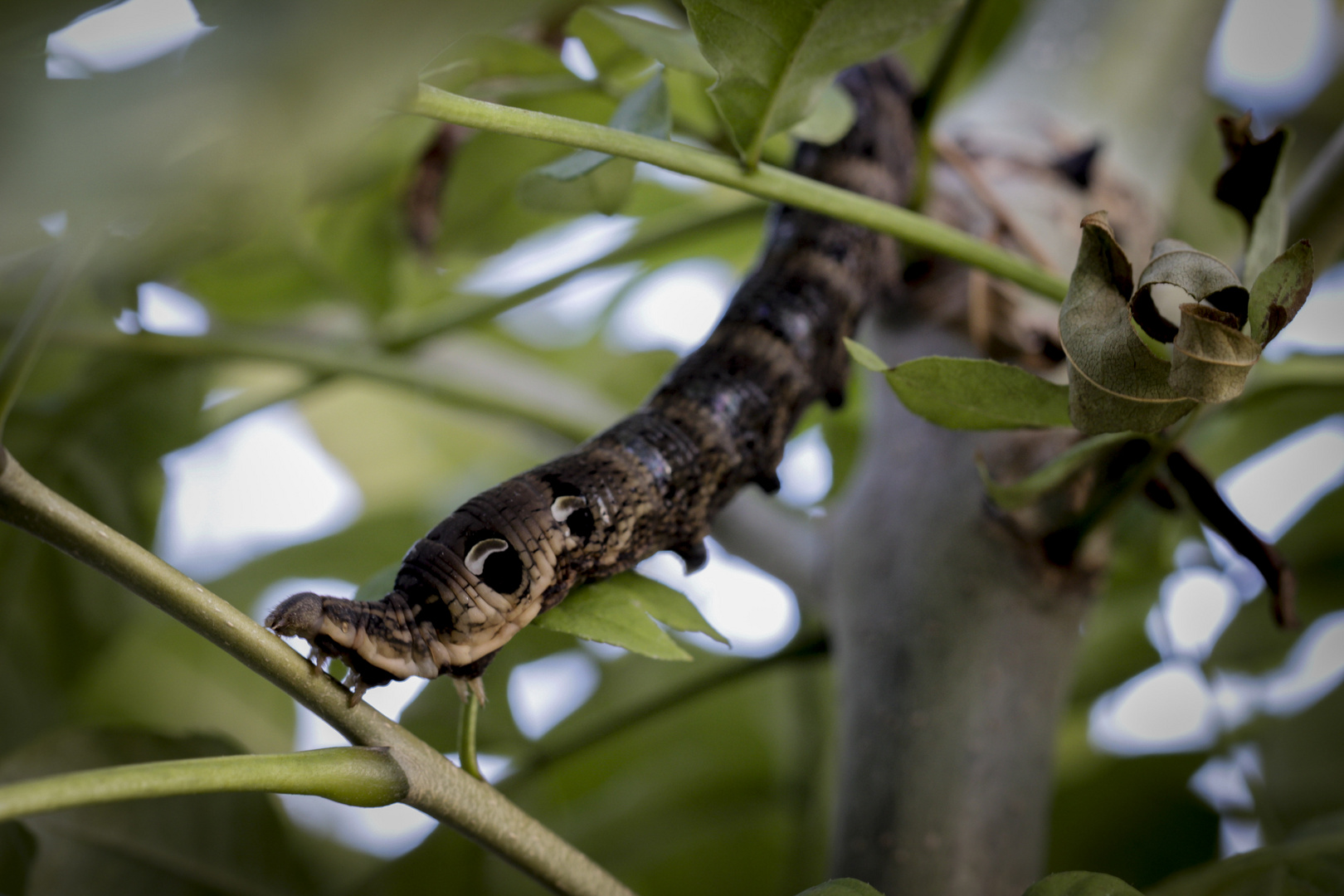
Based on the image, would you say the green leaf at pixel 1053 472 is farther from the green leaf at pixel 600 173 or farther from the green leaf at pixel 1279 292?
the green leaf at pixel 600 173

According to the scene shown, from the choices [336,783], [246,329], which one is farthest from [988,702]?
[246,329]

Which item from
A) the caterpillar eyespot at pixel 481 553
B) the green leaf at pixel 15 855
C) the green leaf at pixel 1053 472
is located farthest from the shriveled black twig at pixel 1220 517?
the green leaf at pixel 15 855

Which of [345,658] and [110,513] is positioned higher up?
[345,658]

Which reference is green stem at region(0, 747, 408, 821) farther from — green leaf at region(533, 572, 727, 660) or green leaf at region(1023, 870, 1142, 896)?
green leaf at region(1023, 870, 1142, 896)

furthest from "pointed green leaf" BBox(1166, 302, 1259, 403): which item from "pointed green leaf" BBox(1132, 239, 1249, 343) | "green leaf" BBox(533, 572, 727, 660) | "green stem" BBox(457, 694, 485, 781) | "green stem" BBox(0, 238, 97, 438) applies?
"green stem" BBox(0, 238, 97, 438)

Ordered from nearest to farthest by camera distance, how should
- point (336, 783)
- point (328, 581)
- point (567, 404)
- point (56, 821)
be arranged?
1. point (336, 783)
2. point (56, 821)
3. point (567, 404)
4. point (328, 581)

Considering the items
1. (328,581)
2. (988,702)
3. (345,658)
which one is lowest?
(328,581)

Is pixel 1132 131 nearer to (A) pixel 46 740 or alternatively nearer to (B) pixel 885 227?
(B) pixel 885 227
